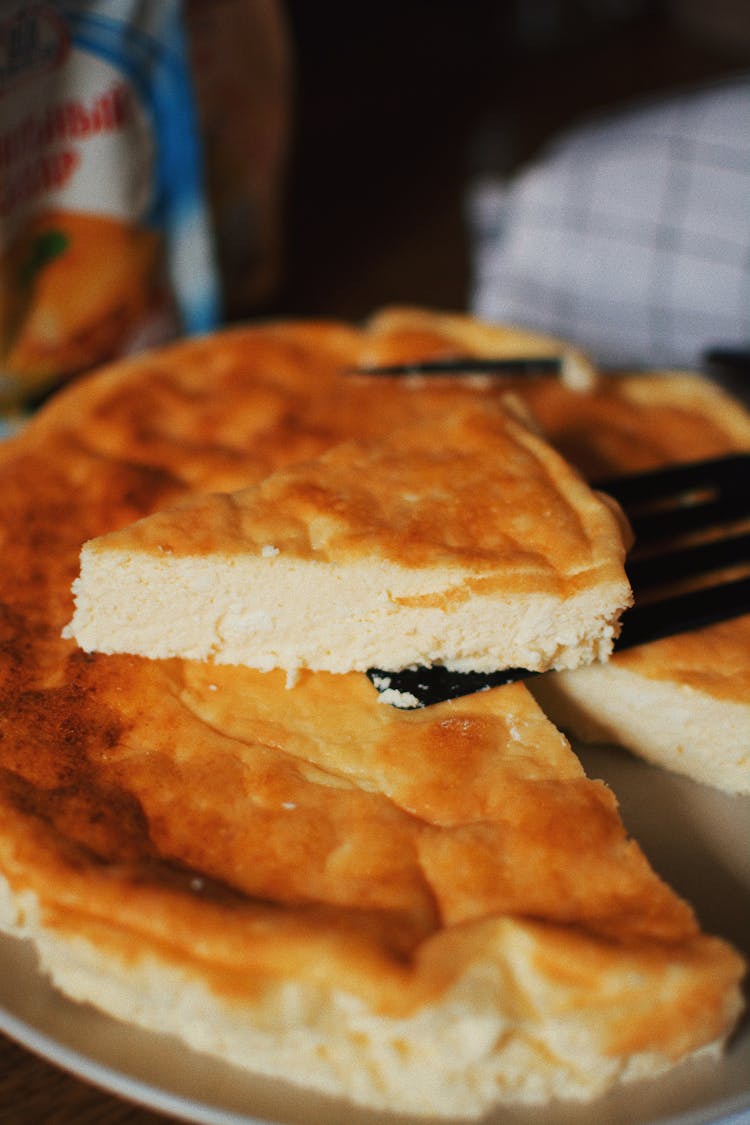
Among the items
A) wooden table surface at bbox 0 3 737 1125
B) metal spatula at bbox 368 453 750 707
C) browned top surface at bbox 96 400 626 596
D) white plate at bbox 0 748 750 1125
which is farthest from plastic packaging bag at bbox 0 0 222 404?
white plate at bbox 0 748 750 1125

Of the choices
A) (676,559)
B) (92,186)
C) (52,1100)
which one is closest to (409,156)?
(92,186)

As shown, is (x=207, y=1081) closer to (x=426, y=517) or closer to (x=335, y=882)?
(x=335, y=882)

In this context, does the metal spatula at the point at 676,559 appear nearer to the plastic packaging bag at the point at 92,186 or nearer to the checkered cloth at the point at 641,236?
the checkered cloth at the point at 641,236

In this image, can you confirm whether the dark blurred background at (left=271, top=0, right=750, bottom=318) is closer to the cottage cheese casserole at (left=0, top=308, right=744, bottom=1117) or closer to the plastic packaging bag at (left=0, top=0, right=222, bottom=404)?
the plastic packaging bag at (left=0, top=0, right=222, bottom=404)

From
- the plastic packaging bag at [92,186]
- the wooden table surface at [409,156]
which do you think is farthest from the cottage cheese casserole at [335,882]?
the wooden table surface at [409,156]

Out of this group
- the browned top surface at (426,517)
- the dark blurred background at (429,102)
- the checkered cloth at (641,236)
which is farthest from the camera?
the dark blurred background at (429,102)

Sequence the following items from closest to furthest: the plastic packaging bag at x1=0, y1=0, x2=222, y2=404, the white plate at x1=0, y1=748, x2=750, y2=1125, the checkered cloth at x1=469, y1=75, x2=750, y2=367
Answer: the white plate at x1=0, y1=748, x2=750, y2=1125 < the plastic packaging bag at x1=0, y1=0, x2=222, y2=404 < the checkered cloth at x1=469, y1=75, x2=750, y2=367
